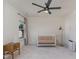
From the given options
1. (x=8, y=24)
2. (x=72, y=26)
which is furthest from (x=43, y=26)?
(x=8, y=24)

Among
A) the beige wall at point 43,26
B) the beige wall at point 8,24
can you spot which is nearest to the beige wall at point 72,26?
the beige wall at point 43,26

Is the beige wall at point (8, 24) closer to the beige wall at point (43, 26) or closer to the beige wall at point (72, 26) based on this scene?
the beige wall at point (72, 26)

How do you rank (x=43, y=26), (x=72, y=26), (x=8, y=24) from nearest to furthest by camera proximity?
(x=8, y=24) → (x=72, y=26) → (x=43, y=26)

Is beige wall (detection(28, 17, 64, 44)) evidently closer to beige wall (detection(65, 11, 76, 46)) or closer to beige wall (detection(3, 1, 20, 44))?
beige wall (detection(65, 11, 76, 46))

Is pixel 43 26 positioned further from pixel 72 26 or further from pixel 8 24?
pixel 8 24

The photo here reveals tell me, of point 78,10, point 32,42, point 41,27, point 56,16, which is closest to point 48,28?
point 41,27

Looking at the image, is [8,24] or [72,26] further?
[72,26]

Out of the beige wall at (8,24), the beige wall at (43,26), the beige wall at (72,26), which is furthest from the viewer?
the beige wall at (43,26)

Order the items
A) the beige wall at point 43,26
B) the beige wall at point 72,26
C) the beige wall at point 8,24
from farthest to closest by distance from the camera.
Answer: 1. the beige wall at point 43,26
2. the beige wall at point 72,26
3. the beige wall at point 8,24

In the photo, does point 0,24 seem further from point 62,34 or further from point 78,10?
point 62,34

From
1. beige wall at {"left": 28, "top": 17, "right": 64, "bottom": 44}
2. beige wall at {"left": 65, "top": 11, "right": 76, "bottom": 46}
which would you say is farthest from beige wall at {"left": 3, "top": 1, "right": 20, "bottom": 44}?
beige wall at {"left": 28, "top": 17, "right": 64, "bottom": 44}

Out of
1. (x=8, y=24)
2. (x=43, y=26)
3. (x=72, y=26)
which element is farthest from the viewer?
(x=43, y=26)

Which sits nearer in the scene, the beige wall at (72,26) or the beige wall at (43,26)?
the beige wall at (72,26)

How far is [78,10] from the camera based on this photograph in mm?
967
